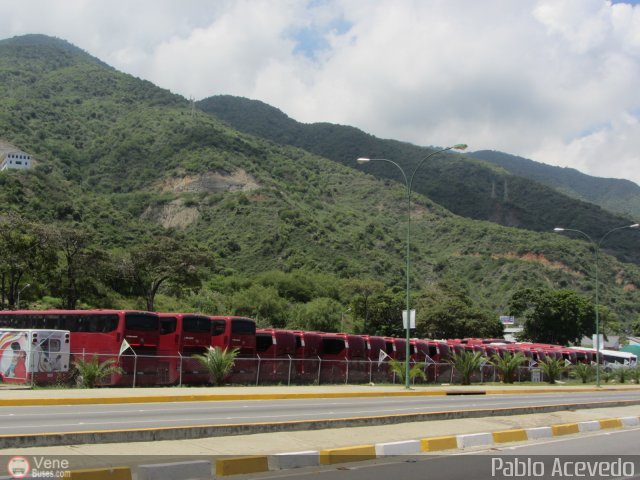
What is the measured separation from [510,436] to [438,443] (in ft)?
8.43

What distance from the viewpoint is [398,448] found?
1404 centimetres

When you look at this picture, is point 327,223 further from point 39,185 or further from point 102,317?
point 102,317

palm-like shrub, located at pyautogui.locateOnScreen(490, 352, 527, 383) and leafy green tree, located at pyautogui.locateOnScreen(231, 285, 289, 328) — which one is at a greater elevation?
leafy green tree, located at pyautogui.locateOnScreen(231, 285, 289, 328)

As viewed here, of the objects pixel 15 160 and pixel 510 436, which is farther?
pixel 15 160

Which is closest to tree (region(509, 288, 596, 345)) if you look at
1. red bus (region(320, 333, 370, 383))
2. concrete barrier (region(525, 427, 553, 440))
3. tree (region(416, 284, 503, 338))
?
tree (region(416, 284, 503, 338))

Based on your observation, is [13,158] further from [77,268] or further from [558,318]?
[558,318]

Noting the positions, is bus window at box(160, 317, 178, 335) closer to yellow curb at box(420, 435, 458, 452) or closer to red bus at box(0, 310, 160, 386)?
red bus at box(0, 310, 160, 386)

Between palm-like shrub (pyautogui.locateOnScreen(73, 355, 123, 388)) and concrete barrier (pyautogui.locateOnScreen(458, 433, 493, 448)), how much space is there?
1571 centimetres

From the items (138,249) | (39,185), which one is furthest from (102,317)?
(39,185)

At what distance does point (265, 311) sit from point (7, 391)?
5526 cm

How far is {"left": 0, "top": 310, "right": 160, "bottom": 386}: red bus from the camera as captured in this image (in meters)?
28.8

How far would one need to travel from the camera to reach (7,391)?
2488 cm

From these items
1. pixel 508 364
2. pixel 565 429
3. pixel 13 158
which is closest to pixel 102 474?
pixel 565 429

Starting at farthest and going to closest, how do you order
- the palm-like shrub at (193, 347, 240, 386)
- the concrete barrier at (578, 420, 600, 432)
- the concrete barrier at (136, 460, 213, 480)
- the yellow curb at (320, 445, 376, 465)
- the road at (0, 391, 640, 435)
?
the palm-like shrub at (193, 347, 240, 386), the concrete barrier at (578, 420, 600, 432), the road at (0, 391, 640, 435), the yellow curb at (320, 445, 376, 465), the concrete barrier at (136, 460, 213, 480)
